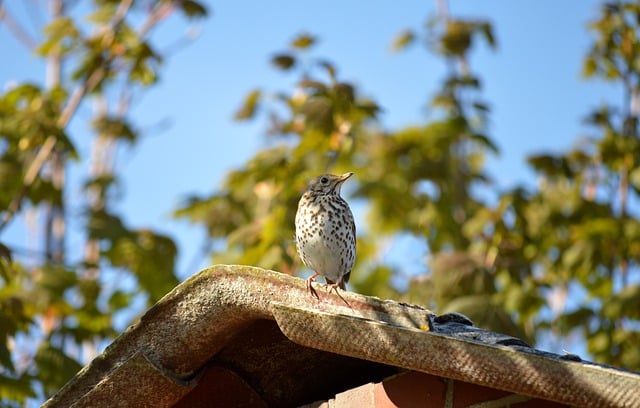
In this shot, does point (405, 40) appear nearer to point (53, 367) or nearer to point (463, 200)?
point (463, 200)

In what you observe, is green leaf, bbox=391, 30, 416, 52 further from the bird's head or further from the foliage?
the bird's head

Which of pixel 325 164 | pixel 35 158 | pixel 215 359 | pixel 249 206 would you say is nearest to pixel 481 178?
pixel 249 206

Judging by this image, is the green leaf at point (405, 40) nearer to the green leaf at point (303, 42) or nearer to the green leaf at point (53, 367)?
the green leaf at point (303, 42)

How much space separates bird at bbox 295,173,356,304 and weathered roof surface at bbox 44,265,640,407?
2008mm

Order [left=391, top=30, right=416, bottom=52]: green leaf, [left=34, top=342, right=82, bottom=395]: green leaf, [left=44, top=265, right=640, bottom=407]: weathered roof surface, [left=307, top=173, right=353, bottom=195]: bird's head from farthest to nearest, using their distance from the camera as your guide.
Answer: [left=391, top=30, right=416, bottom=52]: green leaf → [left=34, top=342, right=82, bottom=395]: green leaf → [left=307, top=173, right=353, bottom=195]: bird's head → [left=44, top=265, right=640, bottom=407]: weathered roof surface

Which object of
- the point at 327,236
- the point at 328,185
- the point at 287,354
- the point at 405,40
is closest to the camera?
the point at 287,354

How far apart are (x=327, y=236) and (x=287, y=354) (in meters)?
2.20

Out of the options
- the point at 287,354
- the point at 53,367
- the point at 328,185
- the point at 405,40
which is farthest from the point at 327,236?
the point at 405,40

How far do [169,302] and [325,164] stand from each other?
6.38 metres

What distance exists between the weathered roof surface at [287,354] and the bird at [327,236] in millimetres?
2008

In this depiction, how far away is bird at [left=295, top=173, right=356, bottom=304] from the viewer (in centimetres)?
715

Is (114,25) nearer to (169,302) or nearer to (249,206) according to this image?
(249,206)

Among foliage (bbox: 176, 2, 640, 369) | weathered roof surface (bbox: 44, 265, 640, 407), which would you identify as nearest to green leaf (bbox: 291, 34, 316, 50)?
foliage (bbox: 176, 2, 640, 369)

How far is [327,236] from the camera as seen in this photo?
713 centimetres
